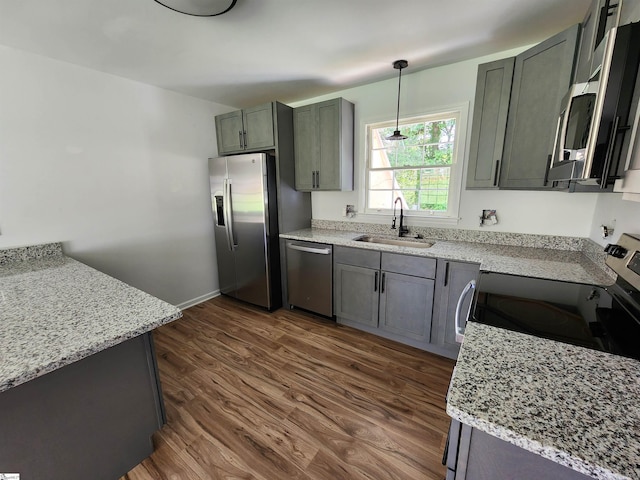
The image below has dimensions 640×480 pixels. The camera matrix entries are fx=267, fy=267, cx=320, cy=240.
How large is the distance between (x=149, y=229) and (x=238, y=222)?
2.94 ft

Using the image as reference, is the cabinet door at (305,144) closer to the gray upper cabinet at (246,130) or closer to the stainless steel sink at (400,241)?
the gray upper cabinet at (246,130)

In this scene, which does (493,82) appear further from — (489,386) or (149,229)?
(149,229)

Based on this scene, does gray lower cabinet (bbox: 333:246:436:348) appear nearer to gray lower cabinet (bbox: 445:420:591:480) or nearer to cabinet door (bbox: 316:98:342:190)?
cabinet door (bbox: 316:98:342:190)

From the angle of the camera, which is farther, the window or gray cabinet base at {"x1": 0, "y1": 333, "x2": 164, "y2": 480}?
the window

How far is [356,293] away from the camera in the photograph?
255 centimetres

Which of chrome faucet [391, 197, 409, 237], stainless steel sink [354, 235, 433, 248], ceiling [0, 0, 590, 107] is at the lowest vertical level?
stainless steel sink [354, 235, 433, 248]

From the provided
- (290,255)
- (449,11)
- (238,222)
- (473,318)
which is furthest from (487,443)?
(238,222)

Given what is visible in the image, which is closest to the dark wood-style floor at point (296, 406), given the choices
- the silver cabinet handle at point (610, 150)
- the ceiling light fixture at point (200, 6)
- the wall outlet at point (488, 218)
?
the wall outlet at point (488, 218)

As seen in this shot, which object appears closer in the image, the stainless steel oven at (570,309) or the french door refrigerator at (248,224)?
the stainless steel oven at (570,309)

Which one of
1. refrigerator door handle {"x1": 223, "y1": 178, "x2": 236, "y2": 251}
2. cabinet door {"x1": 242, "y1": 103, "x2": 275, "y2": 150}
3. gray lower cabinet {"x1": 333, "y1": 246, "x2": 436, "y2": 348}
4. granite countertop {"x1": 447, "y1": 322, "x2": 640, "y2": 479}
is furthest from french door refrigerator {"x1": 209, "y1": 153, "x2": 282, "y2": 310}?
granite countertop {"x1": 447, "y1": 322, "x2": 640, "y2": 479}

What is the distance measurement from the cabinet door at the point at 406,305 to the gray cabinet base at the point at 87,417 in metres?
1.77

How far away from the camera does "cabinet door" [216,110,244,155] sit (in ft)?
10.00

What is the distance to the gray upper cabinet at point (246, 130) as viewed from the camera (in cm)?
281

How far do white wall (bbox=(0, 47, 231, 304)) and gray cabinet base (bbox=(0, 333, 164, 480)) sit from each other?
170cm
